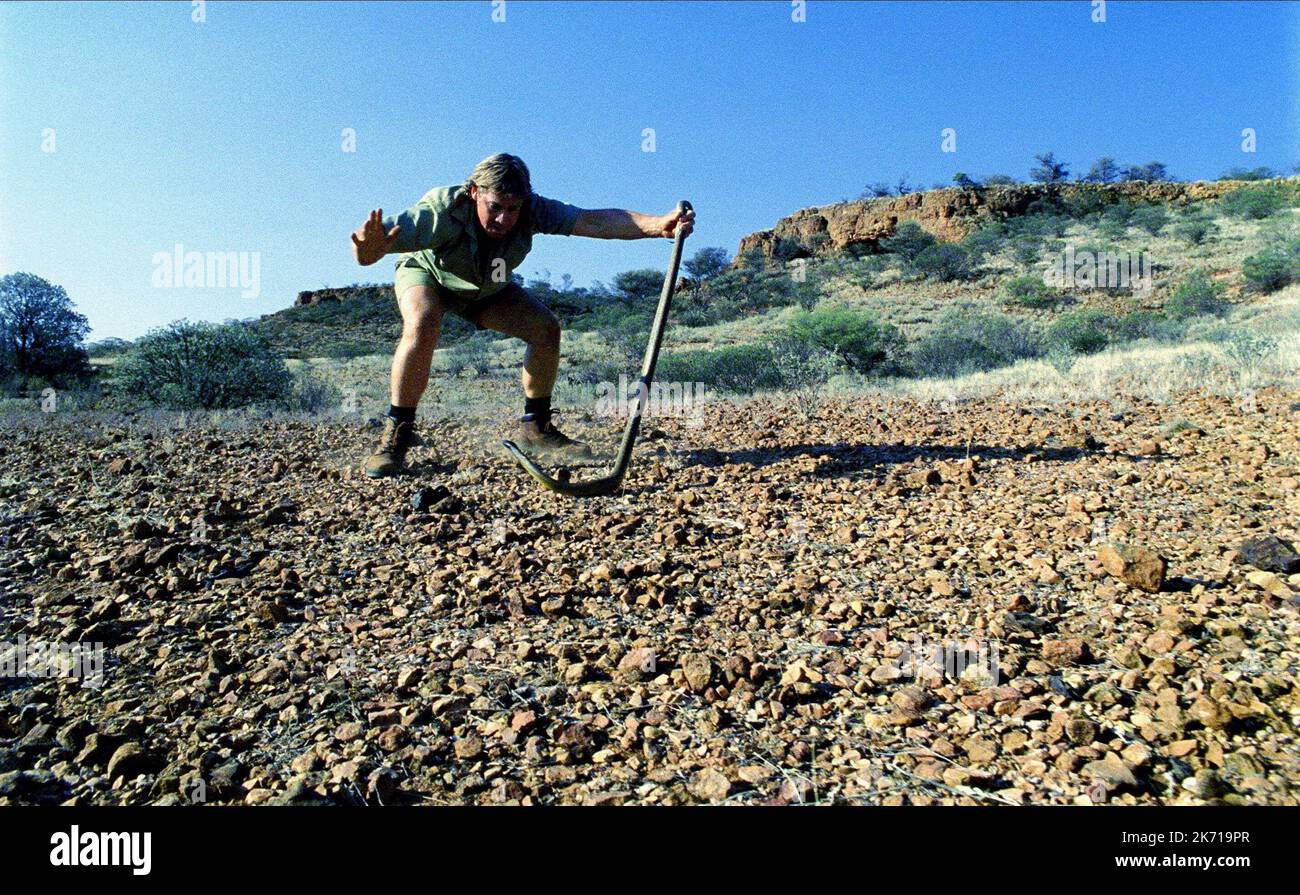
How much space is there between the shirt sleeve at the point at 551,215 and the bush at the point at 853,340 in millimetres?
7361

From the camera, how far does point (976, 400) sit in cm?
603

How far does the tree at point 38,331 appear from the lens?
1348 centimetres

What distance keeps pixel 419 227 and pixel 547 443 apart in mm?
1383

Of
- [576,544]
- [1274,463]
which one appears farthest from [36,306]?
[1274,463]

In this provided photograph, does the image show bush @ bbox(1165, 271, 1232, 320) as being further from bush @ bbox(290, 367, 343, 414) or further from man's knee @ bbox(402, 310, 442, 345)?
man's knee @ bbox(402, 310, 442, 345)

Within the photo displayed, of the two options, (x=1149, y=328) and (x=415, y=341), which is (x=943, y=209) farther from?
(x=415, y=341)

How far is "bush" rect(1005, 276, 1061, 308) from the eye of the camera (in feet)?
60.6

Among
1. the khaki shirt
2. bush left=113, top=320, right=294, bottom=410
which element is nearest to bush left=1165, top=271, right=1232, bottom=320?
the khaki shirt

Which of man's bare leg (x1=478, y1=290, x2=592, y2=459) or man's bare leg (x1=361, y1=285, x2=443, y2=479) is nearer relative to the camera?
man's bare leg (x1=361, y1=285, x2=443, y2=479)

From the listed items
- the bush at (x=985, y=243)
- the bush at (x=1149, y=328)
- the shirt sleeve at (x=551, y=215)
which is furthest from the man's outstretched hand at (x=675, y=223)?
the bush at (x=985, y=243)

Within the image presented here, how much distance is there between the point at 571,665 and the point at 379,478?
7.78ft

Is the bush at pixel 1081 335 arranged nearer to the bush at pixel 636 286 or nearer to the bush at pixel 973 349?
the bush at pixel 973 349

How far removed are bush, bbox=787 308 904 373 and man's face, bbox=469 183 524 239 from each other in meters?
7.67
